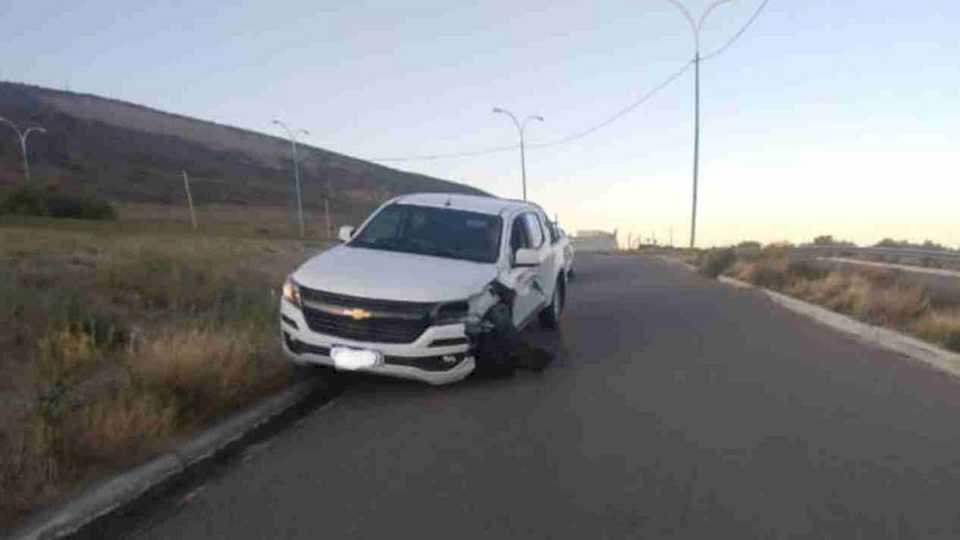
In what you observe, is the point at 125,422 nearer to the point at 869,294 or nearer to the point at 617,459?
the point at 617,459

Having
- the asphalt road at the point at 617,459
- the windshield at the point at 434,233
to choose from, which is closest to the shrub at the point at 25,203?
the windshield at the point at 434,233

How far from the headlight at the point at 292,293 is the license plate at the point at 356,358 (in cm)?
70

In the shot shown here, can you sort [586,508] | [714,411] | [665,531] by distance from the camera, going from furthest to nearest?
[714,411]
[586,508]
[665,531]

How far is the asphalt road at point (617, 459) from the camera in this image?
195 inches

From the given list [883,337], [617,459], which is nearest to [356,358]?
[617,459]

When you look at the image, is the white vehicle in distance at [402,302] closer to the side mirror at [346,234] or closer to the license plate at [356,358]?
the license plate at [356,358]

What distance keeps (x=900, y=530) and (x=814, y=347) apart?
7.21m

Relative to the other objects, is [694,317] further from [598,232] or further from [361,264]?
[598,232]

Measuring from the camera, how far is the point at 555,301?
13.3m

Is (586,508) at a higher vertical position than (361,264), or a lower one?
lower

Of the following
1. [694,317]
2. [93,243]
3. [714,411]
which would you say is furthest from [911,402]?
[93,243]

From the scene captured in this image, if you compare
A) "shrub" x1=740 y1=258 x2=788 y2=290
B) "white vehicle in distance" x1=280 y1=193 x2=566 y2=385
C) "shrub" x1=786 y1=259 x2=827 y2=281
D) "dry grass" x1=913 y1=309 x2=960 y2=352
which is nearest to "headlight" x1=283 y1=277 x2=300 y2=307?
"white vehicle in distance" x1=280 y1=193 x2=566 y2=385

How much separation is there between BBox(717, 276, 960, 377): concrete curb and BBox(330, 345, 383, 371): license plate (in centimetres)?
618

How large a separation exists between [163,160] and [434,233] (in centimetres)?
10634
